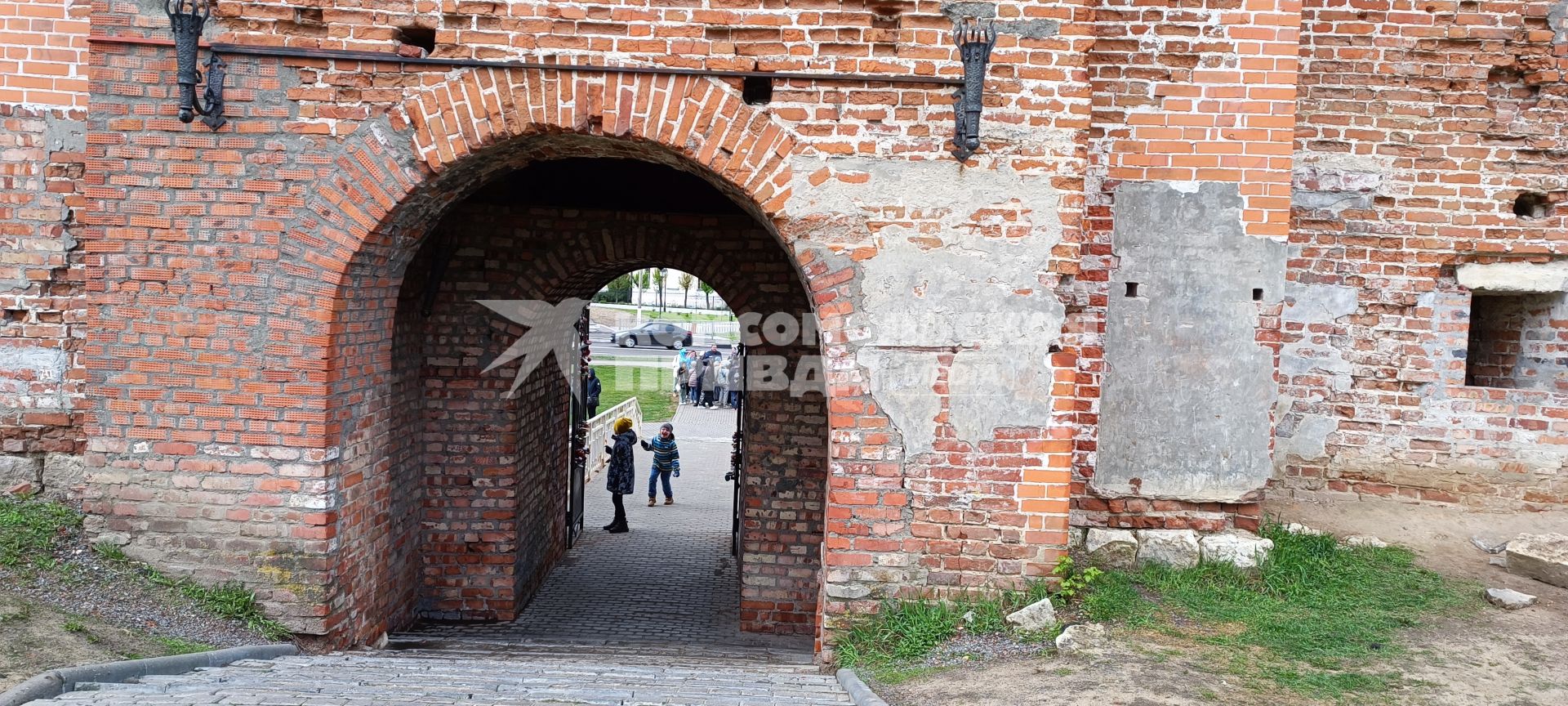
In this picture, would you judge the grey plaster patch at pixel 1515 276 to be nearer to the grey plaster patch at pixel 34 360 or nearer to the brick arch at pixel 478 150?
the brick arch at pixel 478 150

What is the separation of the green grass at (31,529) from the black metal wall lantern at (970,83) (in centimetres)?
501

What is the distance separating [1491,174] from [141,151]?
26.2ft

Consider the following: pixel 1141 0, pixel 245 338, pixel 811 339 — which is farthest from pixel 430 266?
pixel 1141 0

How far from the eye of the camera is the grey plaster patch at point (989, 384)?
481 cm

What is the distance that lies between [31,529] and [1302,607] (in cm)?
663

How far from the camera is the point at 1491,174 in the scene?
625 centimetres

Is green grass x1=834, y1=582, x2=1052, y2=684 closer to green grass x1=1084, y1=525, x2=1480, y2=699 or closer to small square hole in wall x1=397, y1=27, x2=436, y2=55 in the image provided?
green grass x1=1084, y1=525, x2=1480, y2=699

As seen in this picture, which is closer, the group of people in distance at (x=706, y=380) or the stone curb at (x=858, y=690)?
the stone curb at (x=858, y=690)

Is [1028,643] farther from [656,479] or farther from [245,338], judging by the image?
[656,479]

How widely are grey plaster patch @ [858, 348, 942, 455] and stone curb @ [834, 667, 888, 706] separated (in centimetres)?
111

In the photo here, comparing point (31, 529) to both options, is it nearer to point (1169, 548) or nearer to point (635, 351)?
point (1169, 548)

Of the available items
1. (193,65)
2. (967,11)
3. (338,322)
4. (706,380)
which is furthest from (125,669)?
(706,380)

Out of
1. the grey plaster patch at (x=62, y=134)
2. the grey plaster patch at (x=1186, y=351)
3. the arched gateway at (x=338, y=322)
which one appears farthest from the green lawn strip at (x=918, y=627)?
the grey plaster patch at (x=62, y=134)

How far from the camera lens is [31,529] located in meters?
4.93
